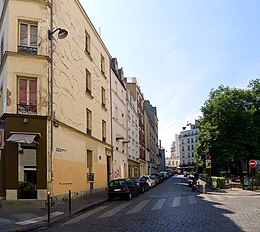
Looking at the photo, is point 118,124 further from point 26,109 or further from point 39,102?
point 26,109

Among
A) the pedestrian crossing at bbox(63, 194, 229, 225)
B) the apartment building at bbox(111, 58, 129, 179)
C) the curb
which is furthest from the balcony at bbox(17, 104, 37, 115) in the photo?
the apartment building at bbox(111, 58, 129, 179)

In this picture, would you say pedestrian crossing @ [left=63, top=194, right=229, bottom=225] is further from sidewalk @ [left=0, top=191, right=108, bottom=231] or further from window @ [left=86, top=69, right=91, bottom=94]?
window @ [left=86, top=69, right=91, bottom=94]

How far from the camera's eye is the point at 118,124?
36781 millimetres

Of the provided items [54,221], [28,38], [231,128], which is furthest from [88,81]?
[231,128]

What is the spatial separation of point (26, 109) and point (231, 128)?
25567 mm

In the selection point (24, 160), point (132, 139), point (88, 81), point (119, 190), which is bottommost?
point (119, 190)

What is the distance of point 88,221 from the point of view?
1219cm

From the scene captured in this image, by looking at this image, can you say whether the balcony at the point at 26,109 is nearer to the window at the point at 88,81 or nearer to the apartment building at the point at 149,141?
the window at the point at 88,81

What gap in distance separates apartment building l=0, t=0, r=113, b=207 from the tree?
19.0m

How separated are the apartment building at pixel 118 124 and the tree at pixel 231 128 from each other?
8.80 metres

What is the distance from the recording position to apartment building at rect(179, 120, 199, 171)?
125 m

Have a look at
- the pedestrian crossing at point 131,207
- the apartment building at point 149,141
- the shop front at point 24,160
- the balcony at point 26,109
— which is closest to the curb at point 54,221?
the pedestrian crossing at point 131,207

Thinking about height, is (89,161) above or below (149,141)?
below

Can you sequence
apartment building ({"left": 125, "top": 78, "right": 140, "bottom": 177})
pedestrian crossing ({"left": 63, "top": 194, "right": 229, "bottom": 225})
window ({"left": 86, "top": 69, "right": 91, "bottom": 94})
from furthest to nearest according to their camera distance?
apartment building ({"left": 125, "top": 78, "right": 140, "bottom": 177}) → window ({"left": 86, "top": 69, "right": 91, "bottom": 94}) → pedestrian crossing ({"left": 63, "top": 194, "right": 229, "bottom": 225})
